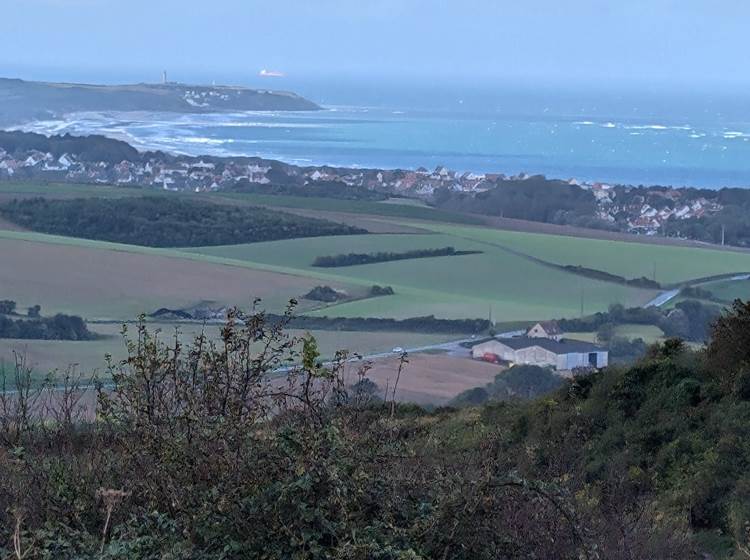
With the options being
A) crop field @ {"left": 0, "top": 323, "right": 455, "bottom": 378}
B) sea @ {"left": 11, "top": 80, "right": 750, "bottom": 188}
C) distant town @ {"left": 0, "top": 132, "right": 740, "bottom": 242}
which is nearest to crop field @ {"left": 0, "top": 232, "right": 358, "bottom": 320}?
crop field @ {"left": 0, "top": 323, "right": 455, "bottom": 378}

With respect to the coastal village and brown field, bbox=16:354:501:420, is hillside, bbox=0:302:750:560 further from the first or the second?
the coastal village

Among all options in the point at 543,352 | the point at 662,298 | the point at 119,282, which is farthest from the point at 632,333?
the point at 119,282

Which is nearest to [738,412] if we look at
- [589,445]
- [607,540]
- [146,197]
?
[589,445]

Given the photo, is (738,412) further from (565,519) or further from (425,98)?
(425,98)

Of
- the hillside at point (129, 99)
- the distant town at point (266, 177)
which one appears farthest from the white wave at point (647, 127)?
the distant town at point (266, 177)

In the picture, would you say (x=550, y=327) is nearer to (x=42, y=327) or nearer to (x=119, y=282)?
(x=119, y=282)

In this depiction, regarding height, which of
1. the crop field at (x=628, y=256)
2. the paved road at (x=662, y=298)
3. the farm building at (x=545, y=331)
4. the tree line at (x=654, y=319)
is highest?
the crop field at (x=628, y=256)

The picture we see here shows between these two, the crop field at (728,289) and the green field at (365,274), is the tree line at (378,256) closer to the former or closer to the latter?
the green field at (365,274)
